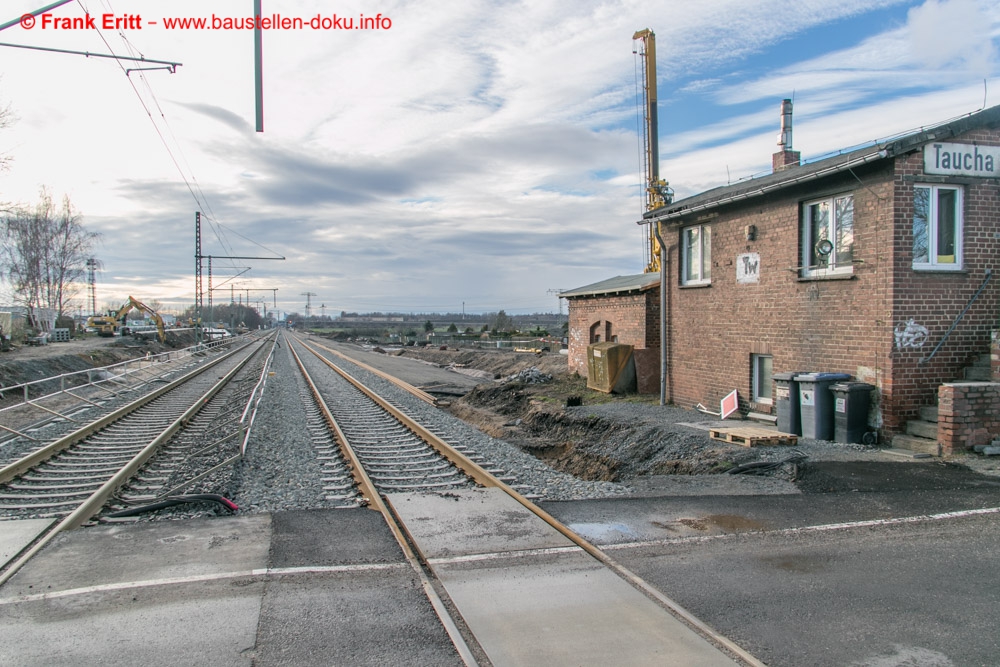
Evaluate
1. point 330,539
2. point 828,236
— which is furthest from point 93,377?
point 828,236

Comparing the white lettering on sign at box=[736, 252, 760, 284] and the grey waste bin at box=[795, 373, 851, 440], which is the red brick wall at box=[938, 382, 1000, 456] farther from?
the white lettering on sign at box=[736, 252, 760, 284]

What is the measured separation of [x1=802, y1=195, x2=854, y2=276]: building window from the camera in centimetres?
1072

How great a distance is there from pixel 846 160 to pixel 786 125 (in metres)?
6.37

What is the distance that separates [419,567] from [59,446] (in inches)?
319

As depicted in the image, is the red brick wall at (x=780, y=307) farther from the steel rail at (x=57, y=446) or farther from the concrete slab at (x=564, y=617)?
the steel rail at (x=57, y=446)

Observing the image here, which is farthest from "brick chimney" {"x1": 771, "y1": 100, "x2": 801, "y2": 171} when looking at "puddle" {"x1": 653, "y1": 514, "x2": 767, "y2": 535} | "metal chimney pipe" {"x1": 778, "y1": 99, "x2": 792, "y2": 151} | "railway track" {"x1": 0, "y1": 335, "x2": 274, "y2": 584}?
"railway track" {"x1": 0, "y1": 335, "x2": 274, "y2": 584}

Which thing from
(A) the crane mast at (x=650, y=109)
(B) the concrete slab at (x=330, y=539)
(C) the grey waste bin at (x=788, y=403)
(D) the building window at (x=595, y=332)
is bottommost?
(B) the concrete slab at (x=330, y=539)

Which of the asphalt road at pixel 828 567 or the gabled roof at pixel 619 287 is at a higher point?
the gabled roof at pixel 619 287

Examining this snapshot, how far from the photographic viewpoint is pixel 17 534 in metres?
6.00

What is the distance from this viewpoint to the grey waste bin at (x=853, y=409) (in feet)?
32.7

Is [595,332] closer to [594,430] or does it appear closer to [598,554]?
[594,430]

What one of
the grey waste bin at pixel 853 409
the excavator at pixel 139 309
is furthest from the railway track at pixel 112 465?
the excavator at pixel 139 309

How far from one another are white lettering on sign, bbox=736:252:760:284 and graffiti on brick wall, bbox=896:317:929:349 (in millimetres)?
3144

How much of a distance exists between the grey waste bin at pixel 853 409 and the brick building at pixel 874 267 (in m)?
0.15
